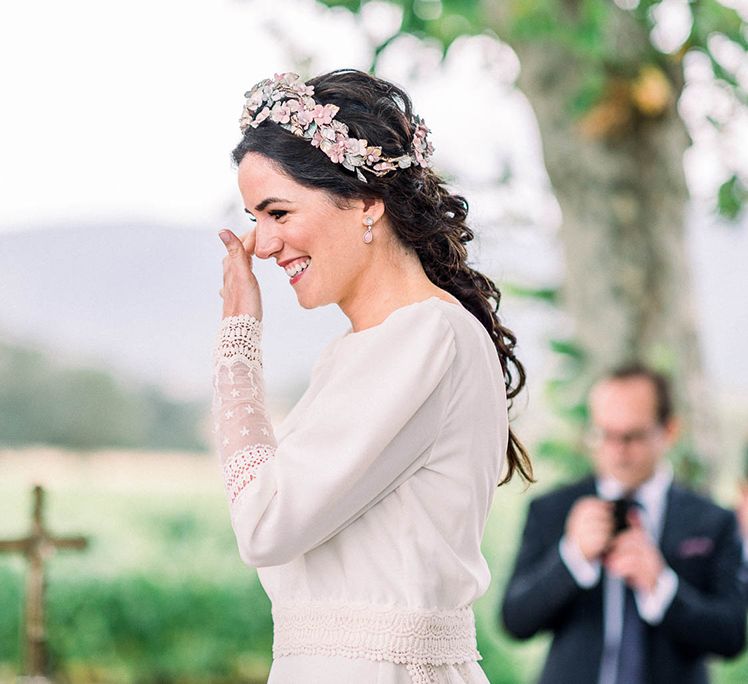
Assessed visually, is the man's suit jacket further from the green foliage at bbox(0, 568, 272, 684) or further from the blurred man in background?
the green foliage at bbox(0, 568, 272, 684)

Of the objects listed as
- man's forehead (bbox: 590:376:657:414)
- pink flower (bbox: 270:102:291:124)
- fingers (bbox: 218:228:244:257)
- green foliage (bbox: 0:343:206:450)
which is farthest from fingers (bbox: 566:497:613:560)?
green foliage (bbox: 0:343:206:450)

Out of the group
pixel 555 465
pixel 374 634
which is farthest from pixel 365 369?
pixel 555 465

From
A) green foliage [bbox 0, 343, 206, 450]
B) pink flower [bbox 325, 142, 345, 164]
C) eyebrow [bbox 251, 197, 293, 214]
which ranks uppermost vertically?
green foliage [bbox 0, 343, 206, 450]

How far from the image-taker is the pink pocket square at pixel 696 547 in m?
3.32

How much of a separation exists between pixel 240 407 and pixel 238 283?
0.68 ft

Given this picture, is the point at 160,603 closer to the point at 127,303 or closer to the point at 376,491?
the point at 127,303

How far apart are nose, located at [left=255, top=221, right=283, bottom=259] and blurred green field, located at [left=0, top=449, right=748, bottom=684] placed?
3491 mm

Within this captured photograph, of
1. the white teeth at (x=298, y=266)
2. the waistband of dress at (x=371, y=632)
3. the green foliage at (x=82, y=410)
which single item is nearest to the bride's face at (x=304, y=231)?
the white teeth at (x=298, y=266)

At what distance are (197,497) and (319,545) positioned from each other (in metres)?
4.33

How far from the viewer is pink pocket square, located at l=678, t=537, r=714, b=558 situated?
131 inches

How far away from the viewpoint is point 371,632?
1.85m

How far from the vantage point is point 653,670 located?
324cm

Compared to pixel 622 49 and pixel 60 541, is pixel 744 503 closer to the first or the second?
pixel 622 49

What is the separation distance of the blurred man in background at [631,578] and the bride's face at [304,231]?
149 centimetres
